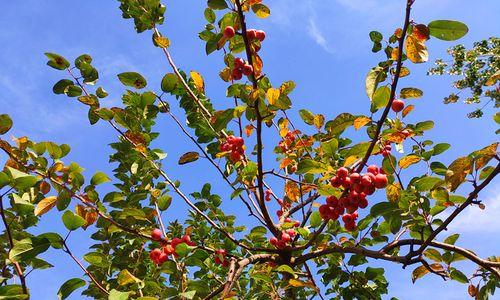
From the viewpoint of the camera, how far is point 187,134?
131 inches

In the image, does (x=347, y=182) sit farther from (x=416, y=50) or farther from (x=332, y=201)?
(x=416, y=50)

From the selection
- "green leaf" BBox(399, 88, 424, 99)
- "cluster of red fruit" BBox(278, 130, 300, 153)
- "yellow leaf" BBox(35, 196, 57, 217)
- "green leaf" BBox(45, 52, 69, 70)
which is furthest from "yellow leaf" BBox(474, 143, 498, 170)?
"green leaf" BBox(45, 52, 69, 70)

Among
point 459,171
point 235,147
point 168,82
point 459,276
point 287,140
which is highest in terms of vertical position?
point 287,140

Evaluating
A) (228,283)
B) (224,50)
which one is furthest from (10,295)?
(224,50)

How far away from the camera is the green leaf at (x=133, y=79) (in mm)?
2707

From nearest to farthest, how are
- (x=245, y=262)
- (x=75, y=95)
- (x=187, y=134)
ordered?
(x=245, y=262)
(x=75, y=95)
(x=187, y=134)

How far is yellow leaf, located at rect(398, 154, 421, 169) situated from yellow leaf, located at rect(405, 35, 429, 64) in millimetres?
574

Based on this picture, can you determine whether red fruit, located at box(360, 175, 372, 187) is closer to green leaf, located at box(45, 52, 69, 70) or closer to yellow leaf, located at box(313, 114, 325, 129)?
yellow leaf, located at box(313, 114, 325, 129)

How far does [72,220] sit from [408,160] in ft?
5.62

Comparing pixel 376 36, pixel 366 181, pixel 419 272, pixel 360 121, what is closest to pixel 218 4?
pixel 376 36

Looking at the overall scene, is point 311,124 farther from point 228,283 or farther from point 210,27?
point 228,283

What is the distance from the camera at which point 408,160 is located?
2279 mm

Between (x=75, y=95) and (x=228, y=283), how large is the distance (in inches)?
65.7

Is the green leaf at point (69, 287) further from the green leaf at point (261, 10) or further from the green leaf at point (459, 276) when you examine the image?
the green leaf at point (459, 276)
